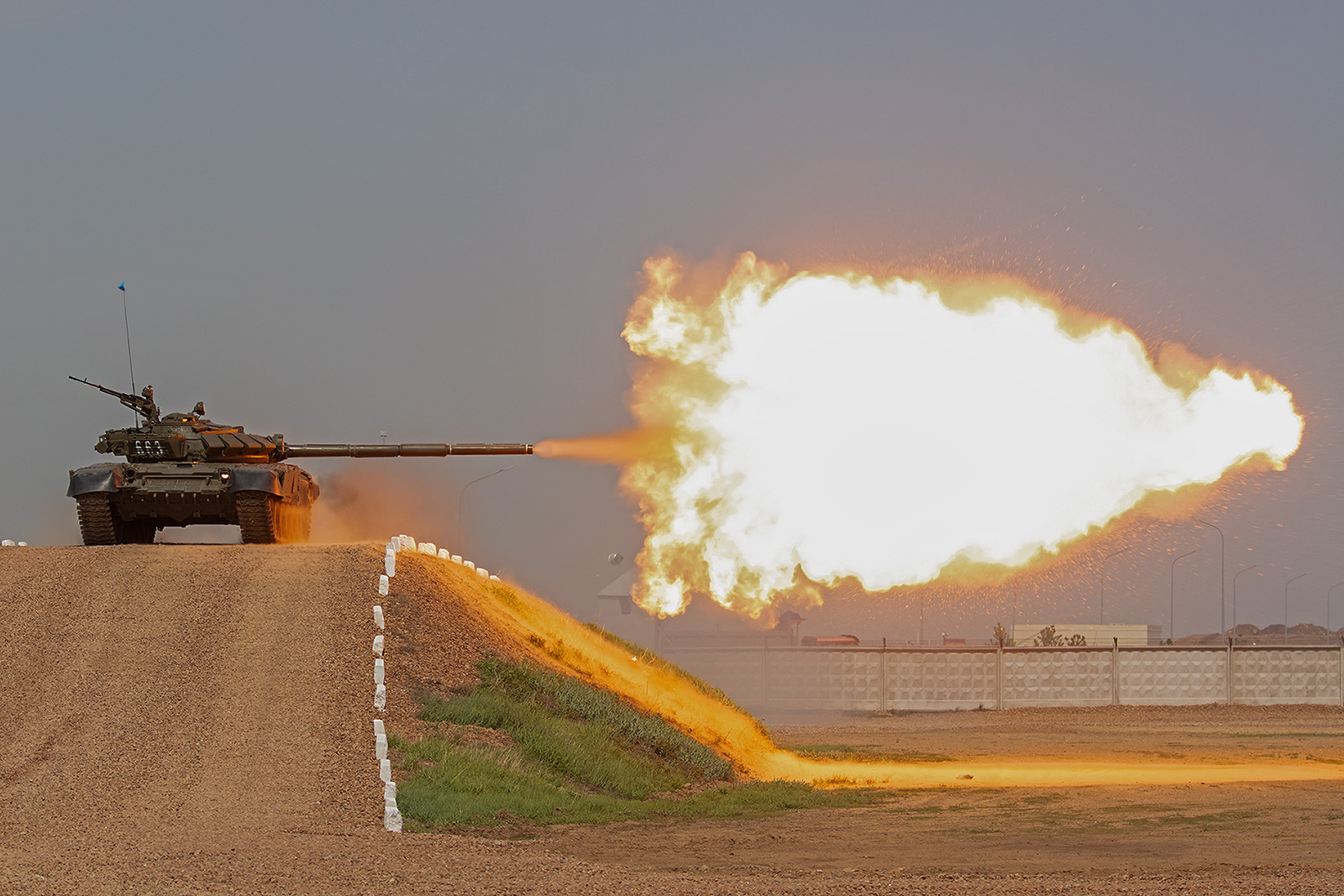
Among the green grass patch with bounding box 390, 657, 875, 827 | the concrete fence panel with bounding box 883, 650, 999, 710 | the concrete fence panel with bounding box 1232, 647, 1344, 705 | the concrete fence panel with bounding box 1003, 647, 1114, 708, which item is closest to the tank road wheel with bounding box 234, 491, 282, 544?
the green grass patch with bounding box 390, 657, 875, 827

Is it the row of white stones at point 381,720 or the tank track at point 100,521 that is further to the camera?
the tank track at point 100,521

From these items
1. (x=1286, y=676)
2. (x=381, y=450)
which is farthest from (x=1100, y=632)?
(x=381, y=450)

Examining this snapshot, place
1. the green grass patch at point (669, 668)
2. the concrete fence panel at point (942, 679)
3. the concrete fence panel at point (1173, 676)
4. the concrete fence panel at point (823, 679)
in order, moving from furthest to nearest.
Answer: the concrete fence panel at point (823, 679)
the concrete fence panel at point (942, 679)
the concrete fence panel at point (1173, 676)
the green grass patch at point (669, 668)

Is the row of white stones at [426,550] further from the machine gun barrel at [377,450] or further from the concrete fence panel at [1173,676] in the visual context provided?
the concrete fence panel at [1173,676]

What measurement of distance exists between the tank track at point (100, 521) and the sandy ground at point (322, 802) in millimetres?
2284

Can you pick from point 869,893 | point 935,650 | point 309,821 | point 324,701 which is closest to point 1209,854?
Answer: point 869,893

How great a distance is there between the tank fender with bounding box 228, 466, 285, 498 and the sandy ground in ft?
7.24

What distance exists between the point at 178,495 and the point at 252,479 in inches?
73.4

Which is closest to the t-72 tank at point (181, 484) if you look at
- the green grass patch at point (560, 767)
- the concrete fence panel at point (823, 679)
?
the green grass patch at point (560, 767)

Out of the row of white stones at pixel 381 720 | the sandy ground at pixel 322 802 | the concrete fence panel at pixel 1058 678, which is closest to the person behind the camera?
the sandy ground at pixel 322 802

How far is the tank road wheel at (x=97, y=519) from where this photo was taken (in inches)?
1211

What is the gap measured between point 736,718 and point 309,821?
16.3 m

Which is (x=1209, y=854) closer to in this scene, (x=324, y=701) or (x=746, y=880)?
(x=746, y=880)

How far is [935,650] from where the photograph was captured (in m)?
44.8
